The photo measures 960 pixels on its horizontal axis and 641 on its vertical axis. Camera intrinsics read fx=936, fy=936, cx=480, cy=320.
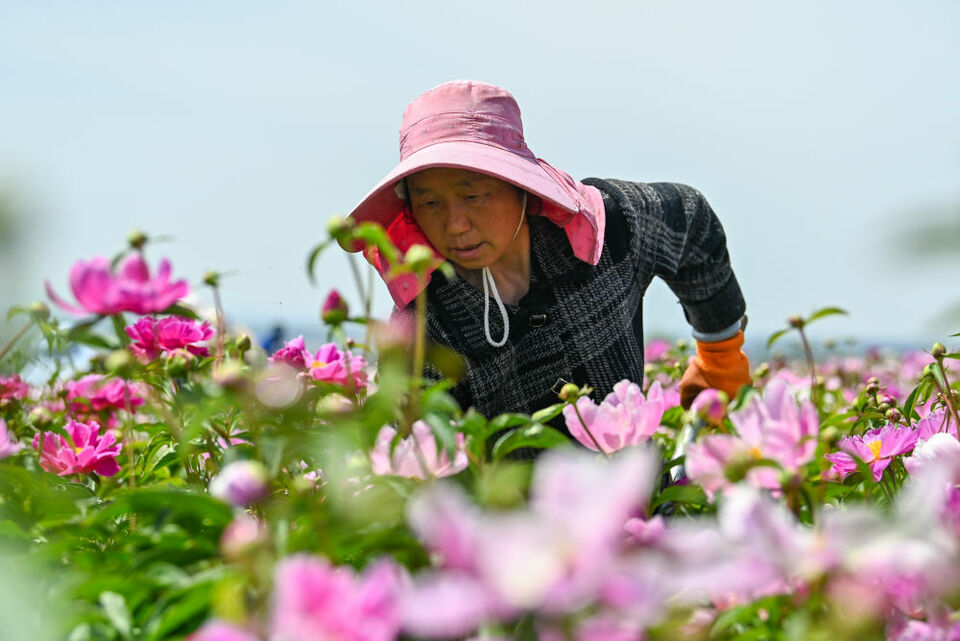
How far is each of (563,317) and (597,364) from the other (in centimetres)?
11

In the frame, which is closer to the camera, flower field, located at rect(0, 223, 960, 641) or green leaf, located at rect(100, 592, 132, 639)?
flower field, located at rect(0, 223, 960, 641)

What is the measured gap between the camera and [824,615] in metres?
0.54

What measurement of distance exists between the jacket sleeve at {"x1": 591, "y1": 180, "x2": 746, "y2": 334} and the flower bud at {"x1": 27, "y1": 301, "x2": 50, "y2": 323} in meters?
1.10

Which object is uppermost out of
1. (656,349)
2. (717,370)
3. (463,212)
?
(463,212)

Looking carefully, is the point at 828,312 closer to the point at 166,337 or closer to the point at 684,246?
the point at 166,337

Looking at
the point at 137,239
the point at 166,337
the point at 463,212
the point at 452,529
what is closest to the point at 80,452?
the point at 166,337

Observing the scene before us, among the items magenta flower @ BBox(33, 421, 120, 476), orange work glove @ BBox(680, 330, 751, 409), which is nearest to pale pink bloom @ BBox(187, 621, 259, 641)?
magenta flower @ BBox(33, 421, 120, 476)

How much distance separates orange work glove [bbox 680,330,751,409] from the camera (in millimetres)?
1723

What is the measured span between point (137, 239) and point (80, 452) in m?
0.55

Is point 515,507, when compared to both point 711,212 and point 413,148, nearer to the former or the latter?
point 413,148

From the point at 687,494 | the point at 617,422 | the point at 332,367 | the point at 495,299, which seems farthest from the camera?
the point at 495,299

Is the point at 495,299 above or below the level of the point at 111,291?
below

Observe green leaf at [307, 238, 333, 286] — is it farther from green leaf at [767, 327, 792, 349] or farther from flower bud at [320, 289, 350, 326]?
green leaf at [767, 327, 792, 349]

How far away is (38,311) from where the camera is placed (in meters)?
0.87
